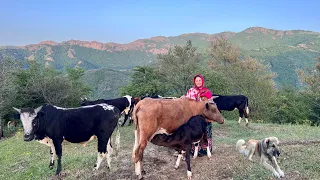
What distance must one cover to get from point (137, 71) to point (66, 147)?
19.3 m

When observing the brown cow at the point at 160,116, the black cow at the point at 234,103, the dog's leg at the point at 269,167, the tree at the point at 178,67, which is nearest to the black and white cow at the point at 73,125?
the brown cow at the point at 160,116

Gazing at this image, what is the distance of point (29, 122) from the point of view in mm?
7012

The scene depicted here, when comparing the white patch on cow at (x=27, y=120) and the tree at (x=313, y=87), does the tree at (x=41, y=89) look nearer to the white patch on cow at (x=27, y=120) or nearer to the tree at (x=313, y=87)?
the white patch on cow at (x=27, y=120)

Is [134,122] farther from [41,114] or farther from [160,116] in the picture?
[41,114]

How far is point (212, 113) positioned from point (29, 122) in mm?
4924

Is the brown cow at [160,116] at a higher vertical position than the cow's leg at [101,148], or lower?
higher

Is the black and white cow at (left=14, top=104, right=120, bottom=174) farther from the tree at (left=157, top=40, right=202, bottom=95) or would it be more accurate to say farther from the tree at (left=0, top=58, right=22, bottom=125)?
the tree at (left=157, top=40, right=202, bottom=95)

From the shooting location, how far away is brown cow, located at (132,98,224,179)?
634cm

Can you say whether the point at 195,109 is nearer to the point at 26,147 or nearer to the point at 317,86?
the point at 26,147

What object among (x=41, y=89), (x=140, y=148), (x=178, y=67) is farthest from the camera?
(x=178, y=67)

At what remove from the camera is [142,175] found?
22.0 feet

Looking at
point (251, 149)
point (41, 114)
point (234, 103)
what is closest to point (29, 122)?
point (41, 114)

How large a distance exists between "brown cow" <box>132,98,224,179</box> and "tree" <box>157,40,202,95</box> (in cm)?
1924

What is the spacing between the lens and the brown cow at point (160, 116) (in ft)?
20.8
